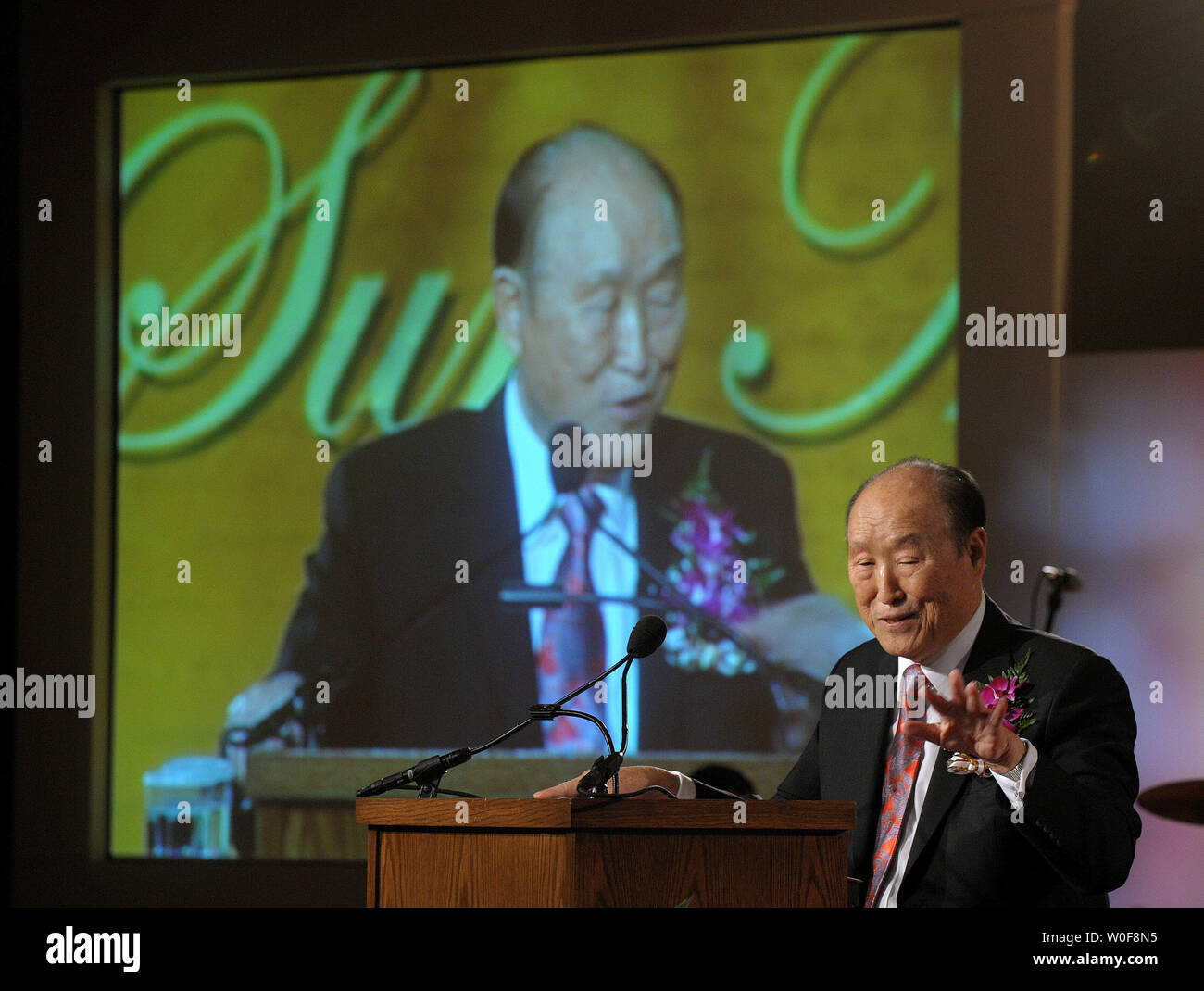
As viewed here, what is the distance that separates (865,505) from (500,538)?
8.34 ft

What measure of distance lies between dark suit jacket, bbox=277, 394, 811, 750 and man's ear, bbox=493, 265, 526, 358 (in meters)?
0.23

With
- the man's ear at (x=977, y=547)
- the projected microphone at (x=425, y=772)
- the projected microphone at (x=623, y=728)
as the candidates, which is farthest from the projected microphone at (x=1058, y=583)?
the projected microphone at (x=425, y=772)

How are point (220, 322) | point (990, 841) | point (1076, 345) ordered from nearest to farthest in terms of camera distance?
point (990, 841), point (1076, 345), point (220, 322)

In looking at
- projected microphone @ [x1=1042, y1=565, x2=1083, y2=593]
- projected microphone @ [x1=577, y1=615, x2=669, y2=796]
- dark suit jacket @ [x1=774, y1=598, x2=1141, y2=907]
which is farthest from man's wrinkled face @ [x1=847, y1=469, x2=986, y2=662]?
projected microphone @ [x1=1042, y1=565, x2=1083, y2=593]

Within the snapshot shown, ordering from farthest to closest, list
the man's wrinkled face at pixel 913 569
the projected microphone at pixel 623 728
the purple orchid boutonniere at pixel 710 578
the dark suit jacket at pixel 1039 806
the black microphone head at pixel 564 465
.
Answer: the black microphone head at pixel 564 465 → the purple orchid boutonniere at pixel 710 578 → the man's wrinkled face at pixel 913 569 → the dark suit jacket at pixel 1039 806 → the projected microphone at pixel 623 728

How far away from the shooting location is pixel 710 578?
4805 mm

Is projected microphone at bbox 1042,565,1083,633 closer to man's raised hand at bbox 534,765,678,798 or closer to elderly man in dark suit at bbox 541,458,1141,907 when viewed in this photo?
elderly man in dark suit at bbox 541,458,1141,907

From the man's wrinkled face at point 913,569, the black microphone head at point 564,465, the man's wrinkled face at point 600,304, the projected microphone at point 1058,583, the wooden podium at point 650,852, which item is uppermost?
the man's wrinkled face at point 600,304

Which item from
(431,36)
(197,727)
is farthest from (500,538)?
(431,36)

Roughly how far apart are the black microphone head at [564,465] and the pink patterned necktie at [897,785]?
8.12 ft

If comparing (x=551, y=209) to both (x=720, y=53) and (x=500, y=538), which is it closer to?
(x=720, y=53)

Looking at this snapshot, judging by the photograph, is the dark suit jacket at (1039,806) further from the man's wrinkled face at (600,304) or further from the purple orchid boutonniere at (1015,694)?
the man's wrinkled face at (600,304)

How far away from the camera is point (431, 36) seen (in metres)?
5.17

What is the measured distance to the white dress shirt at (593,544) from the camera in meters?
4.82
